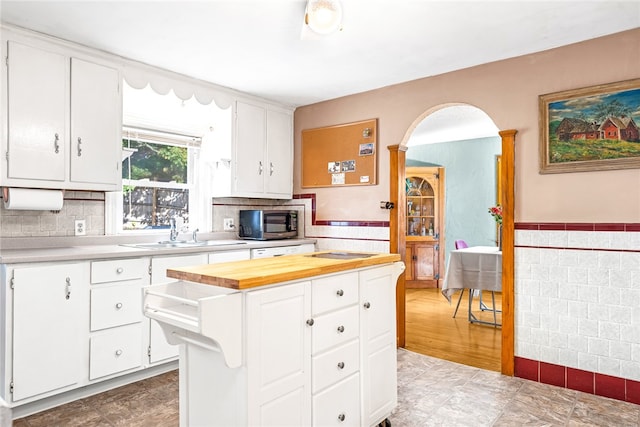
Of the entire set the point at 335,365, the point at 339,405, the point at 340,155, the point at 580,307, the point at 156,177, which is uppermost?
the point at 340,155

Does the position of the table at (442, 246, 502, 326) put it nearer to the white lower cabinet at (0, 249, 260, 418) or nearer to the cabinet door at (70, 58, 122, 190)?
the white lower cabinet at (0, 249, 260, 418)

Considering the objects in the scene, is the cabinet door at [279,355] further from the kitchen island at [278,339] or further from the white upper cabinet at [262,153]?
the white upper cabinet at [262,153]

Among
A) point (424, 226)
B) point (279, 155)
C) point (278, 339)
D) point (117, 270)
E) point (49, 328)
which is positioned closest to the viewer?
point (278, 339)

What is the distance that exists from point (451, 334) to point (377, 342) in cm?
215

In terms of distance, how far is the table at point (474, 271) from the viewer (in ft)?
13.8

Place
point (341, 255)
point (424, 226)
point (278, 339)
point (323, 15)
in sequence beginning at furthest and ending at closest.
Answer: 1. point (424, 226)
2. point (341, 255)
3. point (323, 15)
4. point (278, 339)

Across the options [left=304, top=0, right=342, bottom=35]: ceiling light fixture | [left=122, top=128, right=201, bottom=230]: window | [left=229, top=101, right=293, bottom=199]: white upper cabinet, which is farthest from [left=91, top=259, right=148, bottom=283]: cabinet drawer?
[left=304, top=0, right=342, bottom=35]: ceiling light fixture

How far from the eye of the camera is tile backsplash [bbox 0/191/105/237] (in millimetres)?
2846

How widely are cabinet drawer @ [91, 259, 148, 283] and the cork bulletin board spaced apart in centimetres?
206

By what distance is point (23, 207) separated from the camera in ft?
8.95

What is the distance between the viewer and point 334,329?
201 cm

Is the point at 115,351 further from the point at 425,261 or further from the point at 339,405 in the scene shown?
the point at 425,261

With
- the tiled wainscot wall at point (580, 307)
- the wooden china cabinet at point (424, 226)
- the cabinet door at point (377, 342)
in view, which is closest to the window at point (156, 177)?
the cabinet door at point (377, 342)

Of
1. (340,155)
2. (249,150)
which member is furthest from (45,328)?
(340,155)
